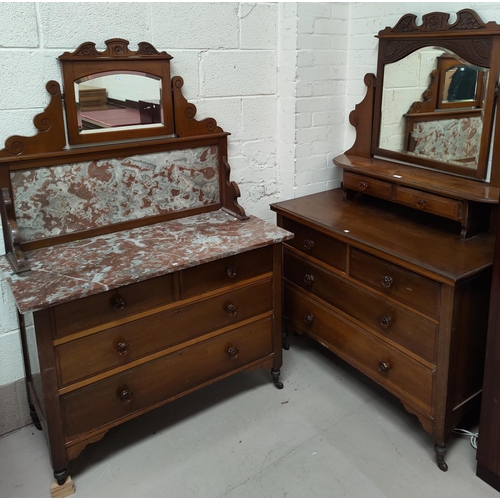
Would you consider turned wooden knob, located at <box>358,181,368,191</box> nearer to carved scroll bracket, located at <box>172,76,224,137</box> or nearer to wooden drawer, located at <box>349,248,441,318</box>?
wooden drawer, located at <box>349,248,441,318</box>

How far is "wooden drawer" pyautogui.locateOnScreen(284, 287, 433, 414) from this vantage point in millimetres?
2008

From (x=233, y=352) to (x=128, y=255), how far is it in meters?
0.61

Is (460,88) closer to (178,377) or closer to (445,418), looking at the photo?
(445,418)

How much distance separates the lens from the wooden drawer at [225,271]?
2.00 meters

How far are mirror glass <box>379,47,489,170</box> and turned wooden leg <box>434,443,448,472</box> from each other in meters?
1.09

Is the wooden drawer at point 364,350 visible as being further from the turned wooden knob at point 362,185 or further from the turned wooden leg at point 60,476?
the turned wooden leg at point 60,476

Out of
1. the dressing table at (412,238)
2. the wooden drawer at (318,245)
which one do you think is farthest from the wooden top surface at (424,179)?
the wooden drawer at (318,245)

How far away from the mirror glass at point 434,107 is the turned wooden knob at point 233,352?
1169mm

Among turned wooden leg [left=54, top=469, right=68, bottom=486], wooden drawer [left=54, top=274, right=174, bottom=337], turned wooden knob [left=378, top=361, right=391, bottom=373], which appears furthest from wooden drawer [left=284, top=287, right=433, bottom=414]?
turned wooden leg [left=54, top=469, right=68, bottom=486]

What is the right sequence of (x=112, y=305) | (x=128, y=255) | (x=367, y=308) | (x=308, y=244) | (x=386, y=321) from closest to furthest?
(x=112, y=305) → (x=128, y=255) → (x=386, y=321) → (x=367, y=308) → (x=308, y=244)

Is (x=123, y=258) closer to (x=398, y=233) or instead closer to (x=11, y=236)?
(x=11, y=236)

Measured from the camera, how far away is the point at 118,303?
6.07 feet

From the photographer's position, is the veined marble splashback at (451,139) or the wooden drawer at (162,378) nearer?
the wooden drawer at (162,378)

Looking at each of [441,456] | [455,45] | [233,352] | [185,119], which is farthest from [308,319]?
[455,45]
